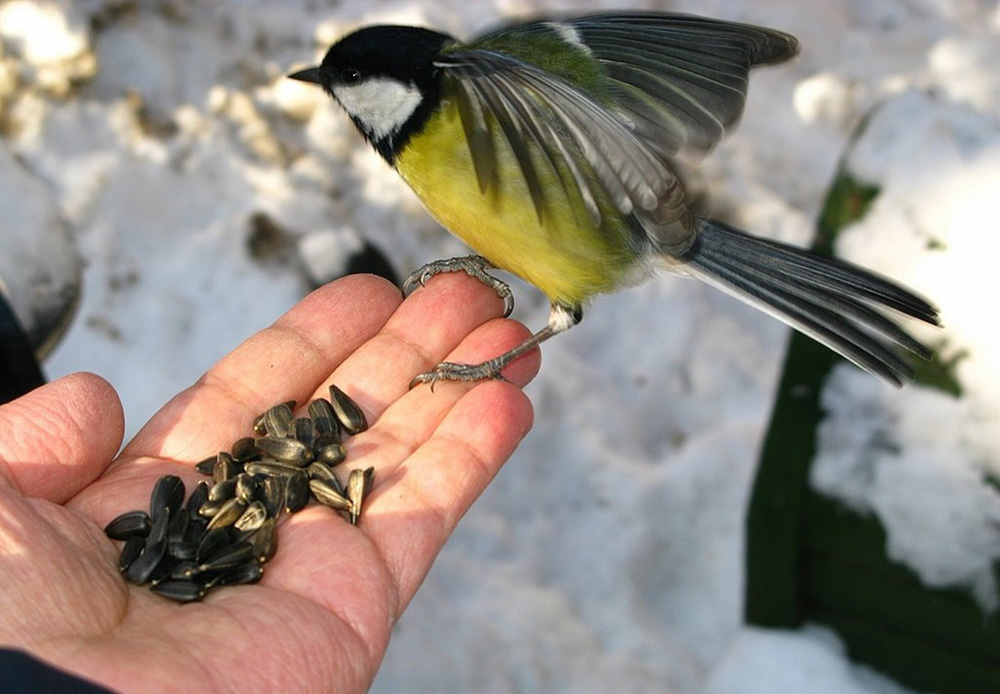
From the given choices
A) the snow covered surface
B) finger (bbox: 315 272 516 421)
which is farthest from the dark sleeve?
the snow covered surface

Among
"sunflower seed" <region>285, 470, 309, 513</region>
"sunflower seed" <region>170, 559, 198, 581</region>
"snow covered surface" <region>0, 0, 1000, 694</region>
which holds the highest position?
"sunflower seed" <region>170, 559, 198, 581</region>

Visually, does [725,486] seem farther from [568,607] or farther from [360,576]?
[360,576]

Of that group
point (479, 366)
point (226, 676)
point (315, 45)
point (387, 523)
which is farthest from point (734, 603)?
point (315, 45)

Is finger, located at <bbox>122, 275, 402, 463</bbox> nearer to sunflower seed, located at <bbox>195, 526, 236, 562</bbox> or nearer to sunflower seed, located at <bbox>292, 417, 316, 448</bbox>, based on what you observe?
sunflower seed, located at <bbox>292, 417, 316, 448</bbox>

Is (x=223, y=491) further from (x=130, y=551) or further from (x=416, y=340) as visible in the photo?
(x=416, y=340)

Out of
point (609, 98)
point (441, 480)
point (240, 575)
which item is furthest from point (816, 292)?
point (240, 575)

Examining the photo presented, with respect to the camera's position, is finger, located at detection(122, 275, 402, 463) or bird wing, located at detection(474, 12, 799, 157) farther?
bird wing, located at detection(474, 12, 799, 157)
